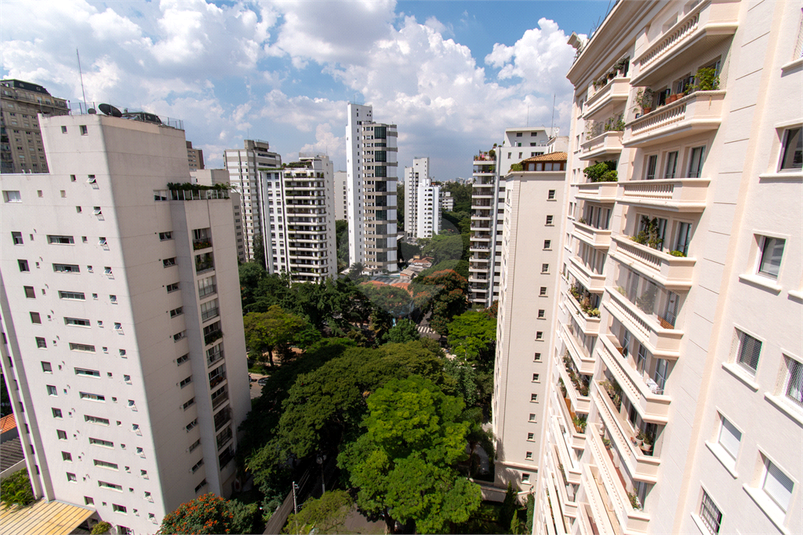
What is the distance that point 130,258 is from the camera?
16375 mm

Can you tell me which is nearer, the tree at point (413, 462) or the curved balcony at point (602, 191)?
the curved balcony at point (602, 191)

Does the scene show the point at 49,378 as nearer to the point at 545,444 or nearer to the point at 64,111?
the point at 64,111

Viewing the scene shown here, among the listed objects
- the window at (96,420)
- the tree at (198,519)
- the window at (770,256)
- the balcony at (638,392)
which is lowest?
the tree at (198,519)

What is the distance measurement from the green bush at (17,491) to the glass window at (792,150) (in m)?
33.9

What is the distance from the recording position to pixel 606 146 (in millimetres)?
9695

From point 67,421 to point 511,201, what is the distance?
27637mm

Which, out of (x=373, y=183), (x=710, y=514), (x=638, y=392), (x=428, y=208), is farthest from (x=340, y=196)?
(x=710, y=514)

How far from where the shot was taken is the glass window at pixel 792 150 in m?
4.37

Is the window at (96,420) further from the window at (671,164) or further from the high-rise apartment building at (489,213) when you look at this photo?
the high-rise apartment building at (489,213)

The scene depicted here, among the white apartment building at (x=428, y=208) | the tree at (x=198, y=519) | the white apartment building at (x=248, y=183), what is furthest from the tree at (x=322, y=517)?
the white apartment building at (x=428, y=208)

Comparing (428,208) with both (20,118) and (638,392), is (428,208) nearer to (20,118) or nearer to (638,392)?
(20,118)

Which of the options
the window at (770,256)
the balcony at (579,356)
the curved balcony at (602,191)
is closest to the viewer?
the window at (770,256)

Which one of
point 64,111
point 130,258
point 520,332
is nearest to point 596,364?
point 520,332

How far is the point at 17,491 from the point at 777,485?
3260cm
